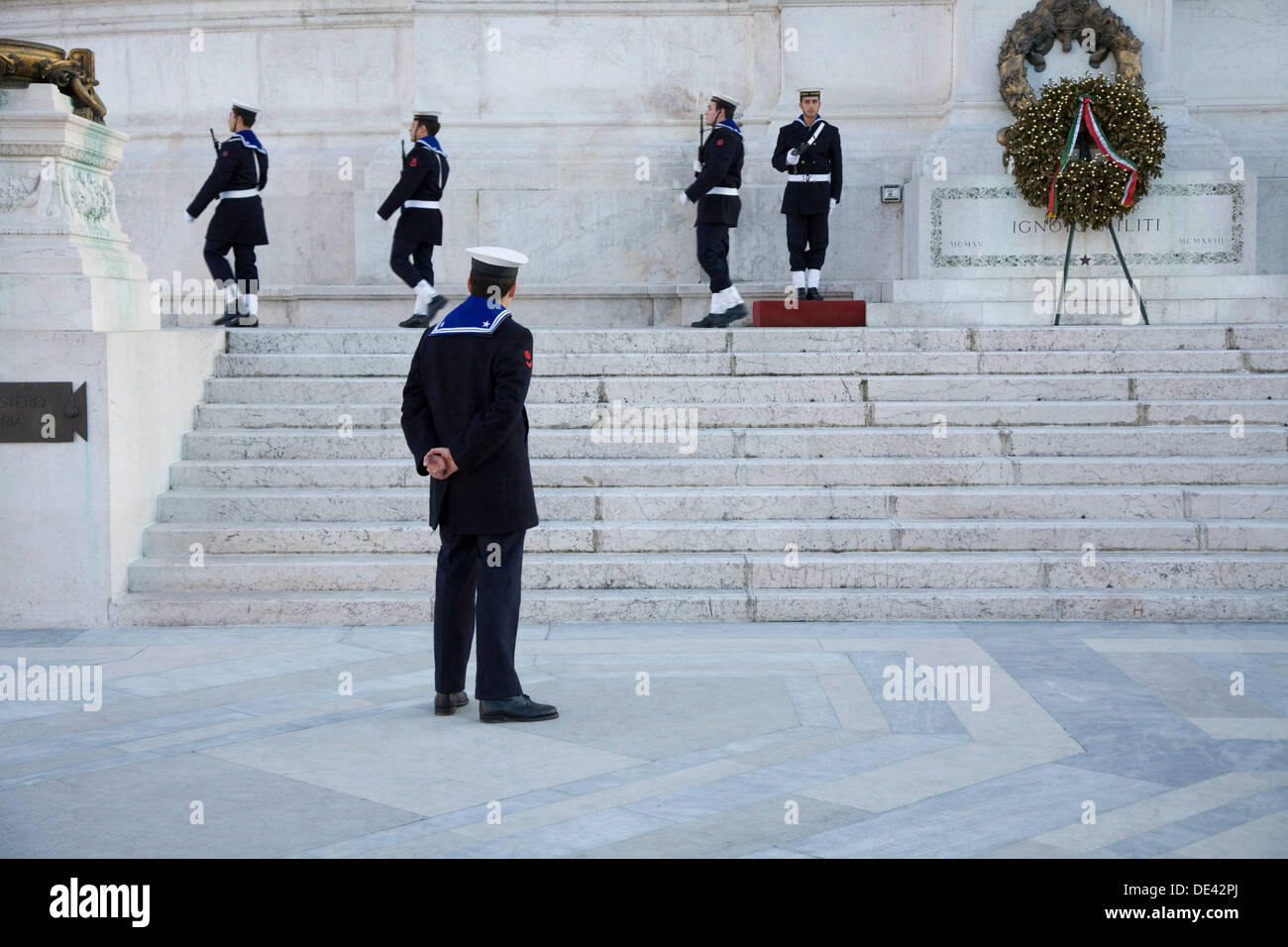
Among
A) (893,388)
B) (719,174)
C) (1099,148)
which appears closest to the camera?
(893,388)

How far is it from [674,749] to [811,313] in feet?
24.5

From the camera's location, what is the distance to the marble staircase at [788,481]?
8.96 m

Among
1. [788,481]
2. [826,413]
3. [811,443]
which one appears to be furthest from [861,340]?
[788,481]

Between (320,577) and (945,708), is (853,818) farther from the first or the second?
(320,577)

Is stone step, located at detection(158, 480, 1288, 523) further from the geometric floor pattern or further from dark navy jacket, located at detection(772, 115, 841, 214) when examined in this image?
dark navy jacket, located at detection(772, 115, 841, 214)

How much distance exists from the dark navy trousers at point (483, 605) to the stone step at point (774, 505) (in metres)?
3.01

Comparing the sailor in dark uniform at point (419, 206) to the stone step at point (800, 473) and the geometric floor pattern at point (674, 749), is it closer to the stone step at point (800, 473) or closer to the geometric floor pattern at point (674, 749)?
the stone step at point (800, 473)

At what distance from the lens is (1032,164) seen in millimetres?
14375

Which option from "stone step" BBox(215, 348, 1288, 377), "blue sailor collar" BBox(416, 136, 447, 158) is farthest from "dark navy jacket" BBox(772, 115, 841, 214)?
"stone step" BBox(215, 348, 1288, 377)

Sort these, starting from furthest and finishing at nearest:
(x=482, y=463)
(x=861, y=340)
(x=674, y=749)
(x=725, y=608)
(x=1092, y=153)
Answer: (x=1092, y=153) → (x=861, y=340) → (x=725, y=608) → (x=482, y=463) → (x=674, y=749)

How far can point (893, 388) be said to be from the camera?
35.0 feet

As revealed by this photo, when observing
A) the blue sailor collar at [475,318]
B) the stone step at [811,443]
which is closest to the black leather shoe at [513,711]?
the blue sailor collar at [475,318]

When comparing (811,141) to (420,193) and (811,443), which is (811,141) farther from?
(811,443)

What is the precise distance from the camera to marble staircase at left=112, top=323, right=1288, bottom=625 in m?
8.96
